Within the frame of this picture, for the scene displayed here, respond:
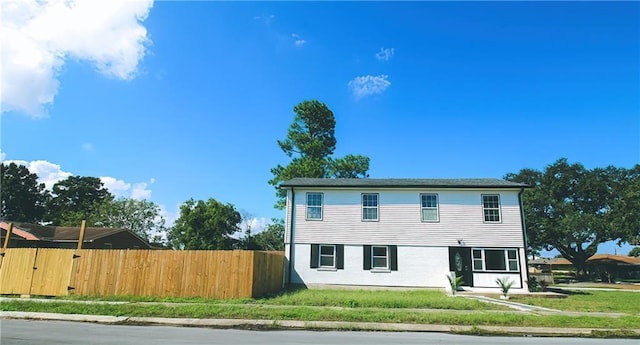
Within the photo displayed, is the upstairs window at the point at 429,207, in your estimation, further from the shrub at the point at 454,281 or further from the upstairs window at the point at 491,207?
the shrub at the point at 454,281

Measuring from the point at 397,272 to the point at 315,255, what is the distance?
4.38 metres

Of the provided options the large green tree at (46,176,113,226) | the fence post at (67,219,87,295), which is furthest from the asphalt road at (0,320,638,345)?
the large green tree at (46,176,113,226)

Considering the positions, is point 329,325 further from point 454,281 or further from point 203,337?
point 454,281

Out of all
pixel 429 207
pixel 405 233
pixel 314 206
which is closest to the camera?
pixel 405 233

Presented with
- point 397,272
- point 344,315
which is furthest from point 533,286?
point 344,315

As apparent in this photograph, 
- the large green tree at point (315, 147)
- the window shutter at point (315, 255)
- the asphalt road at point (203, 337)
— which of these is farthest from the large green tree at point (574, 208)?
the asphalt road at point (203, 337)

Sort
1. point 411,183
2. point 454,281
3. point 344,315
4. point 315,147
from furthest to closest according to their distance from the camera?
point 315,147 < point 411,183 < point 454,281 < point 344,315

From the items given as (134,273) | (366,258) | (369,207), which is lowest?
(134,273)

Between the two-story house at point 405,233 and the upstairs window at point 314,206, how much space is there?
A: 6 cm

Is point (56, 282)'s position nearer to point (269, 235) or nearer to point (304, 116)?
point (304, 116)

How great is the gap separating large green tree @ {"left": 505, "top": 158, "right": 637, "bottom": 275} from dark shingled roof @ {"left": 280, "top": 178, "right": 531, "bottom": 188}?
63.2 ft

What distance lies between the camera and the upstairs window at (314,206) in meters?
20.4

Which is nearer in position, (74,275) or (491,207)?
(74,275)

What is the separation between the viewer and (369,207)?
2030 centimetres
